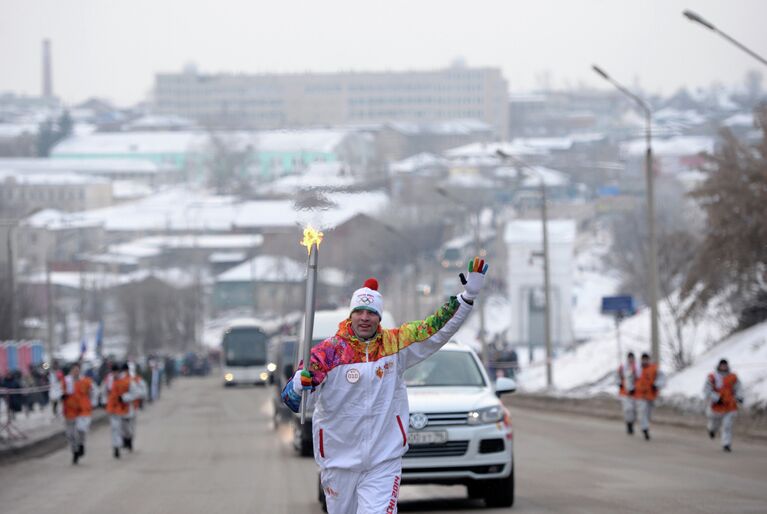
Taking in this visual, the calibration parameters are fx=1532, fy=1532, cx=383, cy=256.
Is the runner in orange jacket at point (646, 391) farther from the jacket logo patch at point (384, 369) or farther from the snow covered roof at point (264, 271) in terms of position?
the snow covered roof at point (264, 271)

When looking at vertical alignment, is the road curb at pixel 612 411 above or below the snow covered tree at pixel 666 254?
below

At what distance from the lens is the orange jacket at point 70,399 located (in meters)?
23.6

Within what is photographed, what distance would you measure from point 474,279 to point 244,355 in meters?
60.1

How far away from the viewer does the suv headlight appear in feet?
48.6

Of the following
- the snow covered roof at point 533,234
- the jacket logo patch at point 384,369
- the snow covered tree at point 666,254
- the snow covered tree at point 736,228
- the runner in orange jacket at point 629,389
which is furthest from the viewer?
the snow covered roof at point 533,234

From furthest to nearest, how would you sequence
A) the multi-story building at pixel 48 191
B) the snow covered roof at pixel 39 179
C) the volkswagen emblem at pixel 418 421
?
the snow covered roof at pixel 39 179
the multi-story building at pixel 48 191
the volkswagen emblem at pixel 418 421

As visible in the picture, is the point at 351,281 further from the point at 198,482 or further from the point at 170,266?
the point at 170,266

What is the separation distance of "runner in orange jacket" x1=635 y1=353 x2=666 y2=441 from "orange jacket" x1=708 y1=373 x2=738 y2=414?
2757 mm

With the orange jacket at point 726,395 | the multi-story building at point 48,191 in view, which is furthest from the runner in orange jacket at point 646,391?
the multi-story building at point 48,191

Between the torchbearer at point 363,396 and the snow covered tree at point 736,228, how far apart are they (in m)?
30.2

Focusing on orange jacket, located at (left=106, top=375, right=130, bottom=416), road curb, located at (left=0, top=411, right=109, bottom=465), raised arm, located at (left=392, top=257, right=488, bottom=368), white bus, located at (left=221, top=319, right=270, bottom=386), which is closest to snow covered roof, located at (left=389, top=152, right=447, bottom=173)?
white bus, located at (left=221, top=319, right=270, bottom=386)

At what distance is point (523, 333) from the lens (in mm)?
90000

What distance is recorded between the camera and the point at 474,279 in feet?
30.6

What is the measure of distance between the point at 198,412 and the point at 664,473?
2566 cm
